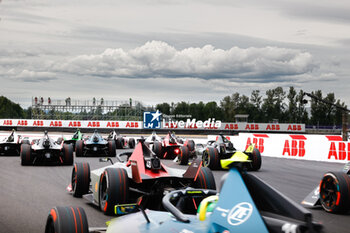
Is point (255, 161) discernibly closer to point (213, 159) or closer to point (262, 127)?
point (213, 159)

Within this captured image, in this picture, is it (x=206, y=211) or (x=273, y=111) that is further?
(x=273, y=111)

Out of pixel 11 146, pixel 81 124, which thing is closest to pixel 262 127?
pixel 81 124

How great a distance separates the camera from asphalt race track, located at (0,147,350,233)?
8.21 meters

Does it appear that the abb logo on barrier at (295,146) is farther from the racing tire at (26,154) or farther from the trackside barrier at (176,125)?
the trackside barrier at (176,125)

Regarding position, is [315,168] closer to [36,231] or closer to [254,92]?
[36,231]

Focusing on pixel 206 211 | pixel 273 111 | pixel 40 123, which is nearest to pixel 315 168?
pixel 206 211

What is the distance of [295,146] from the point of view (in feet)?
82.9

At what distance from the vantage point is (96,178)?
926 centimetres

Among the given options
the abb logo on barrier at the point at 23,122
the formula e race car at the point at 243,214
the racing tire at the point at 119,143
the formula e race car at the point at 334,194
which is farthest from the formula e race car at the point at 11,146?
the abb logo on barrier at the point at 23,122

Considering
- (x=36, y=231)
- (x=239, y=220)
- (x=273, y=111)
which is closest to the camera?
(x=239, y=220)

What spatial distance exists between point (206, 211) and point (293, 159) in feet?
69.2

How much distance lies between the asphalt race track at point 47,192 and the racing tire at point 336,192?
0.53ft

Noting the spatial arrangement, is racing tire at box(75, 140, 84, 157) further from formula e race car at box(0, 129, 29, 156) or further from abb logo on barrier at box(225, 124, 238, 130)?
abb logo on barrier at box(225, 124, 238, 130)

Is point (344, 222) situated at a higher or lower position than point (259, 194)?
lower
